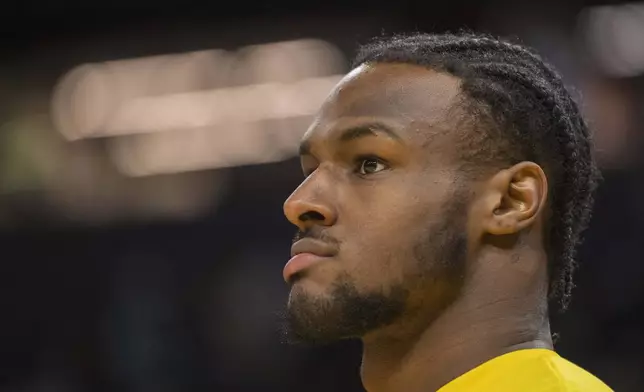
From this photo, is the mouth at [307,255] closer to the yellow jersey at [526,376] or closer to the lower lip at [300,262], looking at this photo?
the lower lip at [300,262]

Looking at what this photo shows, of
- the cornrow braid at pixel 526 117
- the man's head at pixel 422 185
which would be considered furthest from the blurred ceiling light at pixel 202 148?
the man's head at pixel 422 185

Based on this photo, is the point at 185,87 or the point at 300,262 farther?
the point at 185,87

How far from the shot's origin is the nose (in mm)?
1791

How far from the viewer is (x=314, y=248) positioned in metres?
1.79

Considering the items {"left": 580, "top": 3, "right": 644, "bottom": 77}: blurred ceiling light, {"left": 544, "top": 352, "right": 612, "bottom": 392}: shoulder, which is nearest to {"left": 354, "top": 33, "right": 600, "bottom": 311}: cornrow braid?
{"left": 544, "top": 352, "right": 612, "bottom": 392}: shoulder

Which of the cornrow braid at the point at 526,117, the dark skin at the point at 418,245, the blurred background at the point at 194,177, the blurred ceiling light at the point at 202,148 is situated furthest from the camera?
the blurred ceiling light at the point at 202,148

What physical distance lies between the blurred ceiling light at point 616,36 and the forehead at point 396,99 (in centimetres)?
388

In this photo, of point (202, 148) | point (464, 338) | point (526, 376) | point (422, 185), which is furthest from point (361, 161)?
point (202, 148)

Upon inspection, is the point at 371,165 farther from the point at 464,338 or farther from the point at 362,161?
the point at 464,338

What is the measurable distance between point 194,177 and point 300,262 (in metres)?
4.22

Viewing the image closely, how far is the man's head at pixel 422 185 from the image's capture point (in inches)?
68.6

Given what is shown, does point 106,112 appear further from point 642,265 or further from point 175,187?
point 642,265

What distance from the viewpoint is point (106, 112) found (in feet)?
20.0

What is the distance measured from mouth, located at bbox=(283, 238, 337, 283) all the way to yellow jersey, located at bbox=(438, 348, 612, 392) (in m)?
0.30
